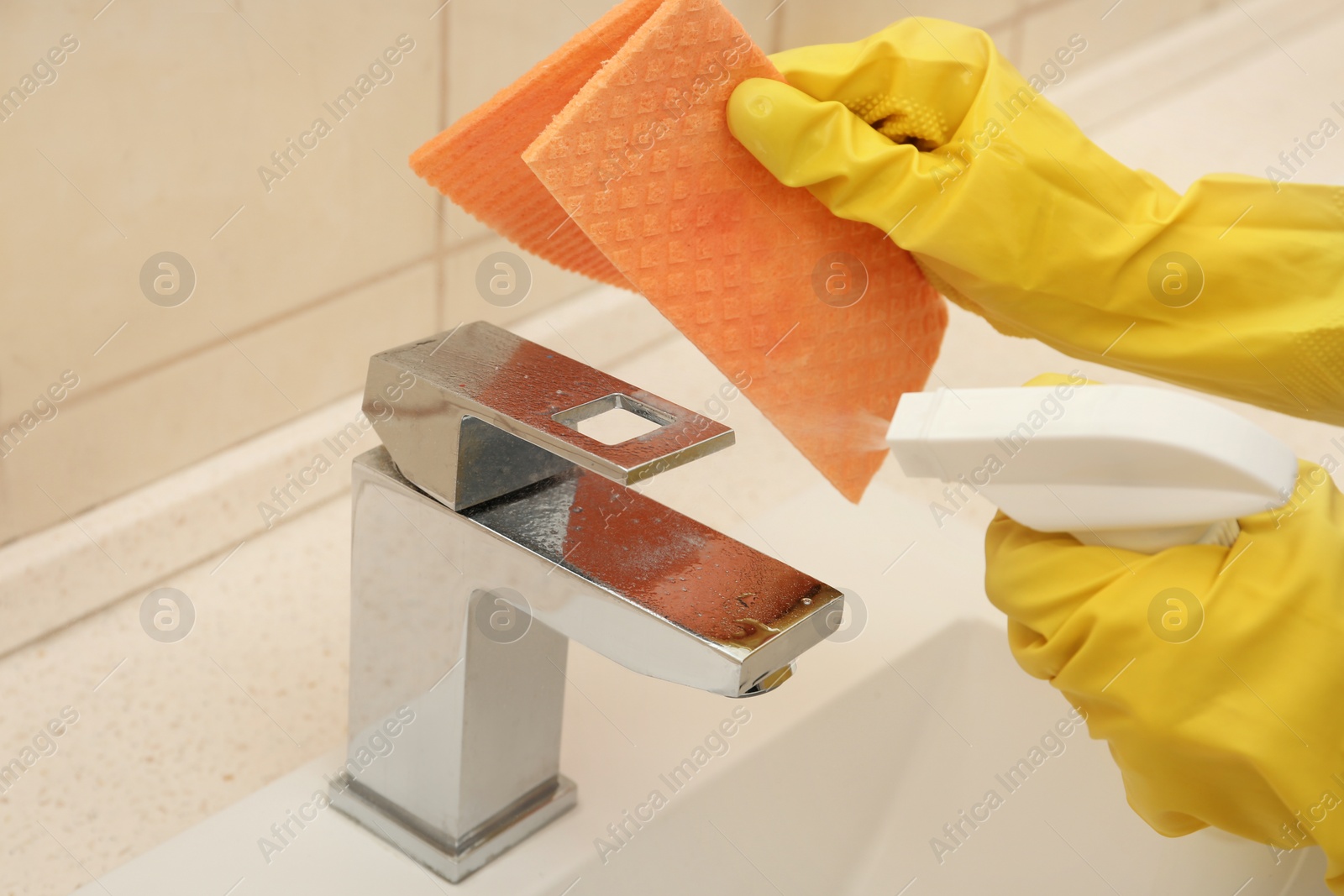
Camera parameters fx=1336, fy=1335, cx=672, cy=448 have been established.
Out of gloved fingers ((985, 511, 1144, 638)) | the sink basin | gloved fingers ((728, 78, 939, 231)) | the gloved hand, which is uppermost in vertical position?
gloved fingers ((728, 78, 939, 231))

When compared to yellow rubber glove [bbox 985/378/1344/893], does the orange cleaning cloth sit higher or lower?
higher

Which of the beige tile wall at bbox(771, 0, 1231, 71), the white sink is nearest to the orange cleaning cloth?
the white sink

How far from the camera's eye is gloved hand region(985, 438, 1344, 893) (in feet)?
1.49

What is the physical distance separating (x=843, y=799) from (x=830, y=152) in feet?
1.07

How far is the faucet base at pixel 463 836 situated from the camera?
1.70 ft

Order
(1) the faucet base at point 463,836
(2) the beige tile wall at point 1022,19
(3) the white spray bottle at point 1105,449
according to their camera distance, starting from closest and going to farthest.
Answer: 1. (3) the white spray bottle at point 1105,449
2. (1) the faucet base at point 463,836
3. (2) the beige tile wall at point 1022,19

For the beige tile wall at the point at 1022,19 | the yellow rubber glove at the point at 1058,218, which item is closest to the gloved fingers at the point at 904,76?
the yellow rubber glove at the point at 1058,218

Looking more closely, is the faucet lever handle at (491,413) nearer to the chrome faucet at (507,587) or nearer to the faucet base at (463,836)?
the chrome faucet at (507,587)

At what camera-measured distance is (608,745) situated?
593 millimetres

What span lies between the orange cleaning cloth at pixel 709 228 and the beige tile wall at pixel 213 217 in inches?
8.7

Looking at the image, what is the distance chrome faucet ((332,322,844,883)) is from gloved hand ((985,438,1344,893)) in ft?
0.31

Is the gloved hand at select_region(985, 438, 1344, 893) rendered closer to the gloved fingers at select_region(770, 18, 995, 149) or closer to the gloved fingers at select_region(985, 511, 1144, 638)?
the gloved fingers at select_region(985, 511, 1144, 638)

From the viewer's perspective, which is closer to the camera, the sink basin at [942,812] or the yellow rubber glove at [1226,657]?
the yellow rubber glove at [1226,657]

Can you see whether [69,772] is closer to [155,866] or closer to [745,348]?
[155,866]
